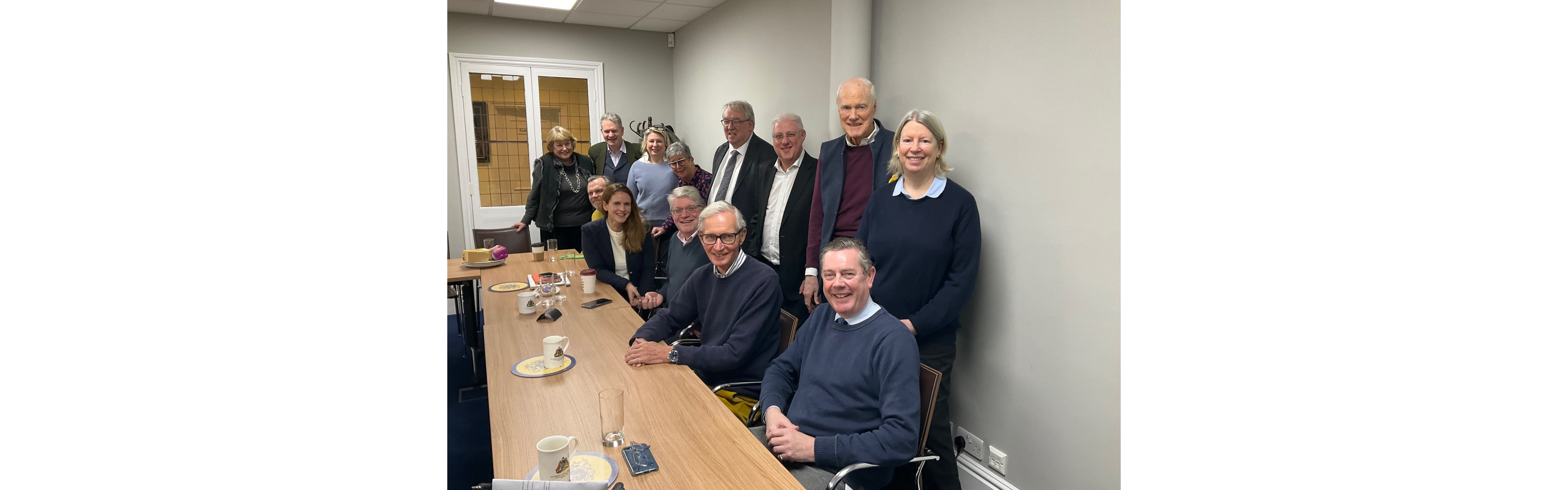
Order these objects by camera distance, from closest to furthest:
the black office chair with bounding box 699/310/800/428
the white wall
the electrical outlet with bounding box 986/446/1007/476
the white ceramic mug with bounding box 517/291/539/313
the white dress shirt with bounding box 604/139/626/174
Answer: the black office chair with bounding box 699/310/800/428, the electrical outlet with bounding box 986/446/1007/476, the white ceramic mug with bounding box 517/291/539/313, the white wall, the white dress shirt with bounding box 604/139/626/174

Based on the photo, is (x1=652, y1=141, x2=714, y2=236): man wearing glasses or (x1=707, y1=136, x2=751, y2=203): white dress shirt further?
(x1=652, y1=141, x2=714, y2=236): man wearing glasses

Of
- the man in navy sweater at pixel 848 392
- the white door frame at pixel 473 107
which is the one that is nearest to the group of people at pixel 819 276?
the man in navy sweater at pixel 848 392

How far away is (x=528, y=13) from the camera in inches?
233

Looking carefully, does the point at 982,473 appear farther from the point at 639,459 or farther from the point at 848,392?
the point at 639,459

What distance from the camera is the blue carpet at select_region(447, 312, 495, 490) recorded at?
126 inches

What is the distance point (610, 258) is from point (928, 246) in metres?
→ 1.98

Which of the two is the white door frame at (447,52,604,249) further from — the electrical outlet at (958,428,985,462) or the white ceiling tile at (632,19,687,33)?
the electrical outlet at (958,428,985,462)

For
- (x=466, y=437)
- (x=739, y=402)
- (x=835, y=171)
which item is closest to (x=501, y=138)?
(x=466, y=437)

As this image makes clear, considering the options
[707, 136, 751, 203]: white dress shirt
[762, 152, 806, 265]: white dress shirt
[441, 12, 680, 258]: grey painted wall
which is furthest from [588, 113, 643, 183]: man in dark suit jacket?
[762, 152, 806, 265]: white dress shirt

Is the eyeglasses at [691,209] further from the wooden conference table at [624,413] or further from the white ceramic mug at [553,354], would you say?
the white ceramic mug at [553,354]

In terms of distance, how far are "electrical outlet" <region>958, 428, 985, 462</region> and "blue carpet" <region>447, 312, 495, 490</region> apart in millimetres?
1943
